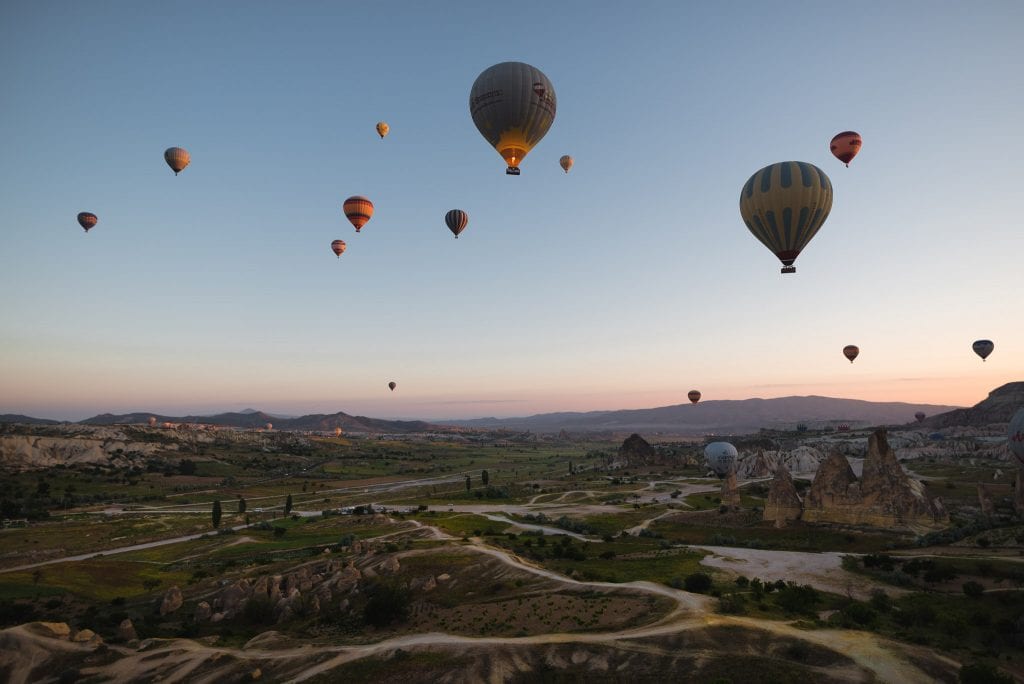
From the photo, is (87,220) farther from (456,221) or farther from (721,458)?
(721,458)

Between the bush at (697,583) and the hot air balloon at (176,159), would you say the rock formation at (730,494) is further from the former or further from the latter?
the hot air balloon at (176,159)

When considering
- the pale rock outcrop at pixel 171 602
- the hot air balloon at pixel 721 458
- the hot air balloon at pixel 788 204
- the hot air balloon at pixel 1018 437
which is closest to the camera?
the pale rock outcrop at pixel 171 602

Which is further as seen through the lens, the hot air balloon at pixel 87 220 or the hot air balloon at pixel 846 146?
the hot air balloon at pixel 87 220

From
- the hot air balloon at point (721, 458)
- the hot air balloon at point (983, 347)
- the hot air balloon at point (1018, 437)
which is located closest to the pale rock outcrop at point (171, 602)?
the hot air balloon at point (1018, 437)

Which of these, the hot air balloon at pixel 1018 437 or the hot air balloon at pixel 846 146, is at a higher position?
the hot air balloon at pixel 846 146

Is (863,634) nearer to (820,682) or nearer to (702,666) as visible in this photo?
(820,682)

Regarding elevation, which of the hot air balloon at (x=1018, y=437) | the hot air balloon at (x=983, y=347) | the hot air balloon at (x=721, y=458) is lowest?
the hot air balloon at (x=721, y=458)
